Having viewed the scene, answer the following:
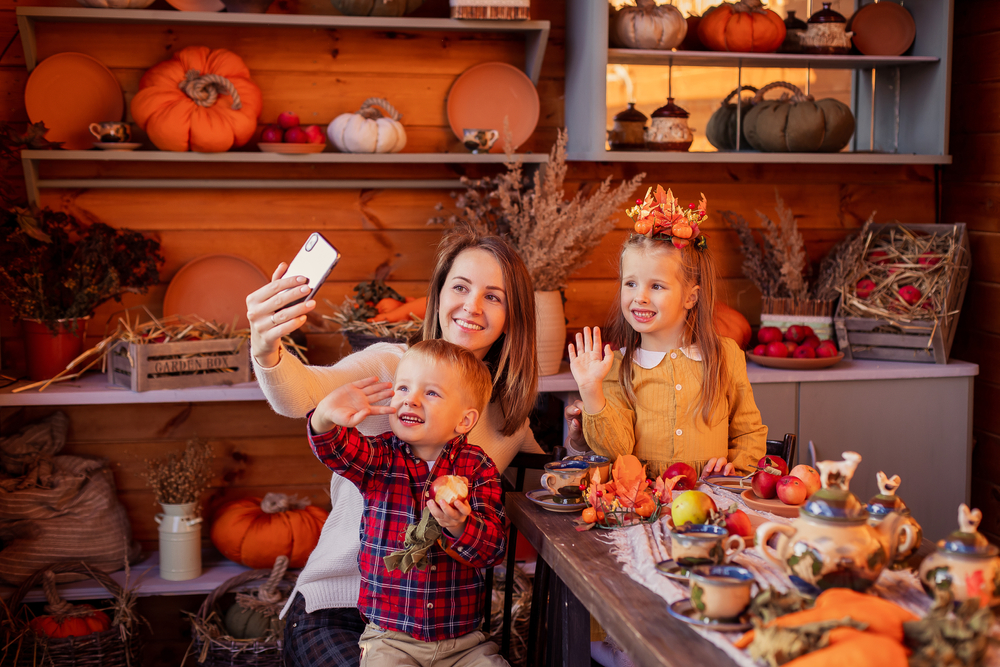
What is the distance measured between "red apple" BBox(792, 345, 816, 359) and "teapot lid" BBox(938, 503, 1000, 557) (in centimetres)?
168

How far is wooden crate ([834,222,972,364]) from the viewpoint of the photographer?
9.07 feet

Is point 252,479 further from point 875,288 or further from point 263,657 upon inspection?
point 875,288

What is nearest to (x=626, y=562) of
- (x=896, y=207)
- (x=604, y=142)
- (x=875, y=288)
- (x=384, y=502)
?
(x=384, y=502)

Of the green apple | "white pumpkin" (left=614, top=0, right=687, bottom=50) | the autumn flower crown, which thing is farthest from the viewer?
"white pumpkin" (left=614, top=0, right=687, bottom=50)

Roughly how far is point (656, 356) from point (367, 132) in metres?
1.17

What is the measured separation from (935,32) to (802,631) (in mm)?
2642

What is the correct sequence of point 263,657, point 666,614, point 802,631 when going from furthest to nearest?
point 263,657 → point 666,614 → point 802,631

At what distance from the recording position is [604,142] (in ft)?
8.86

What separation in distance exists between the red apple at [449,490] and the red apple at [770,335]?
1.62 meters

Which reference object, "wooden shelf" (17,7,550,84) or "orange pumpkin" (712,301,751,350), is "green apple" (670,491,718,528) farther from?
"wooden shelf" (17,7,550,84)

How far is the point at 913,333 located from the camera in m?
2.79

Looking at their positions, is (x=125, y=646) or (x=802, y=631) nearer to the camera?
(x=802, y=631)

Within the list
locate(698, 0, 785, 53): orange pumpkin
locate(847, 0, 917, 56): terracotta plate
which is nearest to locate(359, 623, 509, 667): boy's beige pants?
locate(698, 0, 785, 53): orange pumpkin

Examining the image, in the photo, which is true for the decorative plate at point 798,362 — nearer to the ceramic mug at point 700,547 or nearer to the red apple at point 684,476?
the red apple at point 684,476
